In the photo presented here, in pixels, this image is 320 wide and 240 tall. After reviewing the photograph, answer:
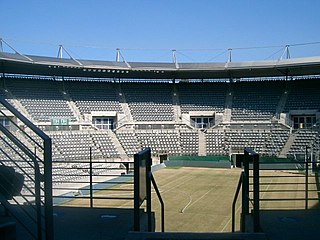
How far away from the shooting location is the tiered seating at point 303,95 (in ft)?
123

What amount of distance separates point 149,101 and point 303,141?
16.8 meters

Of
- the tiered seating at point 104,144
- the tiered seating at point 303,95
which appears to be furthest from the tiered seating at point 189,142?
the tiered seating at point 303,95

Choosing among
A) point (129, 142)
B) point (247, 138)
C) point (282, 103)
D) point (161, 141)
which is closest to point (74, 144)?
point (129, 142)

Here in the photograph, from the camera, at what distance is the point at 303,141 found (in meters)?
33.9

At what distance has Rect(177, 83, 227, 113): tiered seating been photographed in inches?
1612

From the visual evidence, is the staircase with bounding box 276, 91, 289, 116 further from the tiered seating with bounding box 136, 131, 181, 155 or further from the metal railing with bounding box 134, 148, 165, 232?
the metal railing with bounding box 134, 148, 165, 232

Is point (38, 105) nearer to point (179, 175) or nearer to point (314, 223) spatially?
point (179, 175)

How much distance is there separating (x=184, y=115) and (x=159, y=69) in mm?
5732

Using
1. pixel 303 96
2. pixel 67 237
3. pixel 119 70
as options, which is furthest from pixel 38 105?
pixel 67 237

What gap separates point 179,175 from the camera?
90.7 feet

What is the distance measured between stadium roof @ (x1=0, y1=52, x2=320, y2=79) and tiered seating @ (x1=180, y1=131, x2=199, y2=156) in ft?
22.8

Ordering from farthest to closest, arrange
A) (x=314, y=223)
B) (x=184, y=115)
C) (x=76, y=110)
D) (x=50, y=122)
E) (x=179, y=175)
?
(x=184, y=115)
(x=76, y=110)
(x=50, y=122)
(x=179, y=175)
(x=314, y=223)

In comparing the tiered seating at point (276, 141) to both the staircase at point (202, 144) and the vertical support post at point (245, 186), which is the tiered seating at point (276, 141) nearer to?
the staircase at point (202, 144)

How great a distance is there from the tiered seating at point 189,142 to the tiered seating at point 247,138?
3109 mm
